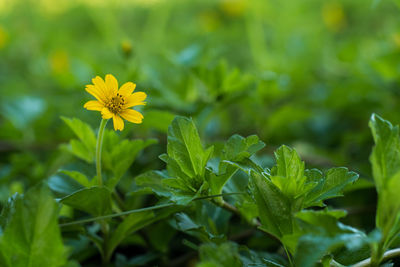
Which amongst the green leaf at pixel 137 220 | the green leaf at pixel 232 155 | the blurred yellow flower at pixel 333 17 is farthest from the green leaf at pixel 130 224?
the blurred yellow flower at pixel 333 17

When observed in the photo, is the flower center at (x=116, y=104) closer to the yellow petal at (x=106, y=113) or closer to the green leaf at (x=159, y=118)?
the yellow petal at (x=106, y=113)

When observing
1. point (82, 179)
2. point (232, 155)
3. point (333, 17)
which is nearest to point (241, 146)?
point (232, 155)

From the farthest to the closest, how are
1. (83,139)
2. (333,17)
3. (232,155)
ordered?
(333,17) → (83,139) → (232,155)

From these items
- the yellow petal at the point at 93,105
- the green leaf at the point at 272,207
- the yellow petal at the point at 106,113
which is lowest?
the green leaf at the point at 272,207

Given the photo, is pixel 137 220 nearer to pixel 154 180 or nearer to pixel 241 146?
pixel 154 180

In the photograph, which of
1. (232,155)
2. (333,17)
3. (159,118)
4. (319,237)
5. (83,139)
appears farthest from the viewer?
(333,17)

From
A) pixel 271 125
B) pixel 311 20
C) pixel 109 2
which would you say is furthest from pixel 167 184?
pixel 311 20

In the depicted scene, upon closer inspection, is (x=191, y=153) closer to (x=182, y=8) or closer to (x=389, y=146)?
(x=389, y=146)
